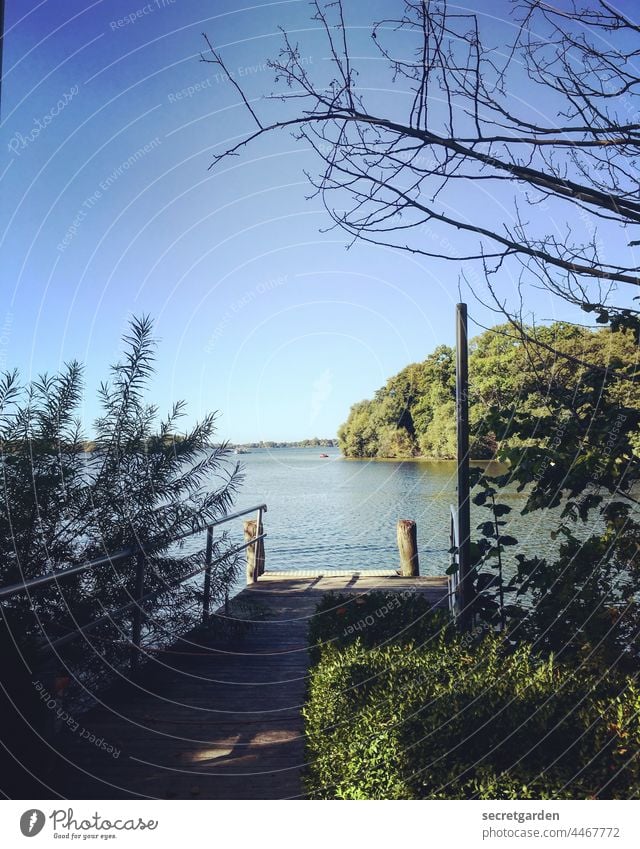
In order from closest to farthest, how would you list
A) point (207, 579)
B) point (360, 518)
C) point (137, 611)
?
1. point (137, 611)
2. point (207, 579)
3. point (360, 518)

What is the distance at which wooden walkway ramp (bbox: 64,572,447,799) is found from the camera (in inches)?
103

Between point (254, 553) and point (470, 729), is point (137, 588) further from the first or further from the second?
point (254, 553)

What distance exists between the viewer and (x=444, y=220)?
7.11 feet

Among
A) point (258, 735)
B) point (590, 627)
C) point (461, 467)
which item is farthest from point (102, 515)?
point (590, 627)

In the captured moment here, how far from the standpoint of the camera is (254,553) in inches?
305

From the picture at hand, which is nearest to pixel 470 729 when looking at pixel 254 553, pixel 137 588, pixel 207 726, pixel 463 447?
pixel 463 447

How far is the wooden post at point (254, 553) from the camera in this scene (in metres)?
7.72

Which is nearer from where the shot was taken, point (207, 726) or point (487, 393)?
point (207, 726)

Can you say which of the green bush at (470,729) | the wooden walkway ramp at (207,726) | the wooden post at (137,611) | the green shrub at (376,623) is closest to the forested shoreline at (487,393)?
the green shrub at (376,623)

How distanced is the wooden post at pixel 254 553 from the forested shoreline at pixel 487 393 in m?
1.72

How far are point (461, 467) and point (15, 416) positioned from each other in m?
2.40

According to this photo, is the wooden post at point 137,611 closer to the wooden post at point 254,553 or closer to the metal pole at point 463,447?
the metal pole at point 463,447

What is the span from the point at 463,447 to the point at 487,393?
1.87 m

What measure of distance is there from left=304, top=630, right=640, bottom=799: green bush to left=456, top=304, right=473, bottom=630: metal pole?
0.69m
